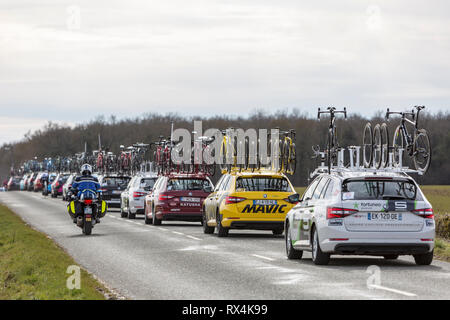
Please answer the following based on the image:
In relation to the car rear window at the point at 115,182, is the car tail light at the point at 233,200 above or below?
below

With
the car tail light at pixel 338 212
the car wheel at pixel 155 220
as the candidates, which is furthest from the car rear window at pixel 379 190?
the car wheel at pixel 155 220

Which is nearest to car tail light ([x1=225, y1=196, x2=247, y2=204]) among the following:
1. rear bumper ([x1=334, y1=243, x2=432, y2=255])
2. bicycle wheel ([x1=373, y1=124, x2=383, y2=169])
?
bicycle wheel ([x1=373, y1=124, x2=383, y2=169])

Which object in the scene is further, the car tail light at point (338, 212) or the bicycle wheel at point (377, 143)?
the bicycle wheel at point (377, 143)

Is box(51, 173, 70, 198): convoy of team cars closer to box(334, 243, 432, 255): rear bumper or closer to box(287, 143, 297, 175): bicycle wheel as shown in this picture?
box(287, 143, 297, 175): bicycle wheel

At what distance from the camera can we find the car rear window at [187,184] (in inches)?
1185

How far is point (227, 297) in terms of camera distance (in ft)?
38.4

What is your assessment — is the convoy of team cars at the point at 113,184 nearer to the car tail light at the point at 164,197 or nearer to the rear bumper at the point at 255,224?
the car tail light at the point at 164,197

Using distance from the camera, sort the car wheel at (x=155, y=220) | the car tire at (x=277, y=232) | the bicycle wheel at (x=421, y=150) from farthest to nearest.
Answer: the car wheel at (x=155, y=220) < the car tire at (x=277, y=232) < the bicycle wheel at (x=421, y=150)

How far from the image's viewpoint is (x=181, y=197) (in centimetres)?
2984

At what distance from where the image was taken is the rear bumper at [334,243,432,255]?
15.5 m

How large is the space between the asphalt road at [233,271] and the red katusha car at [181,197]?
17.6ft

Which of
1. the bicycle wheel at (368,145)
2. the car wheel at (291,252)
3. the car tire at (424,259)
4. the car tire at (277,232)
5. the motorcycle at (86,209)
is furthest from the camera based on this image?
the car tire at (277,232)

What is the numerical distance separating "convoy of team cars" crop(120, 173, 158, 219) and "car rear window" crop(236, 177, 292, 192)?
12.1 m
